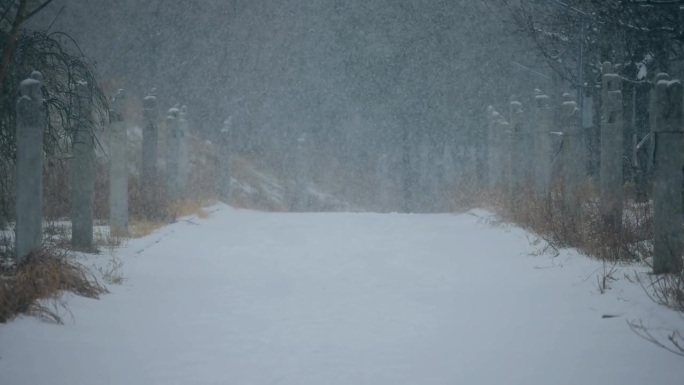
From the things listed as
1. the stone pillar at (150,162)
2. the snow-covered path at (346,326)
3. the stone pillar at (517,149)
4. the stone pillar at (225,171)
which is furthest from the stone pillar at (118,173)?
the stone pillar at (225,171)

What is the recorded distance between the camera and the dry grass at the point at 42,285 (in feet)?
19.0

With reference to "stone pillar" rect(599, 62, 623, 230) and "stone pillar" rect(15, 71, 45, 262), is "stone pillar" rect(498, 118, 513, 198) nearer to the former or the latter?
"stone pillar" rect(599, 62, 623, 230)

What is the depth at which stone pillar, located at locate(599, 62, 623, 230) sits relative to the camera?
409 inches

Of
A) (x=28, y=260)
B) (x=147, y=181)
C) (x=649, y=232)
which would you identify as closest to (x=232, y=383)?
(x=28, y=260)

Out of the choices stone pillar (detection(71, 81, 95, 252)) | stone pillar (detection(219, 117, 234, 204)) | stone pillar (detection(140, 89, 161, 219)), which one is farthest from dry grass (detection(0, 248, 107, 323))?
stone pillar (detection(219, 117, 234, 204))

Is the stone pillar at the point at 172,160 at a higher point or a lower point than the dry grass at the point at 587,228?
higher

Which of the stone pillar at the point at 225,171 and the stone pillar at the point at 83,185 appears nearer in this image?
the stone pillar at the point at 83,185

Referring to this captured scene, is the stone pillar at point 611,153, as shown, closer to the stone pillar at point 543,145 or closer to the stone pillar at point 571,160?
the stone pillar at point 571,160

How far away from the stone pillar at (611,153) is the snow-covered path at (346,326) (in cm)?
117

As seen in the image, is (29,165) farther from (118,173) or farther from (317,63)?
(317,63)

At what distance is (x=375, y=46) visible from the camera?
117 feet

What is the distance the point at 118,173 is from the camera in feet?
41.5

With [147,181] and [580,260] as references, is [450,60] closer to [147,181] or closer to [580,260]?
[147,181]

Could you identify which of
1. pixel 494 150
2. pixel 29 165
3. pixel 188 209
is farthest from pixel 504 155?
pixel 29 165
